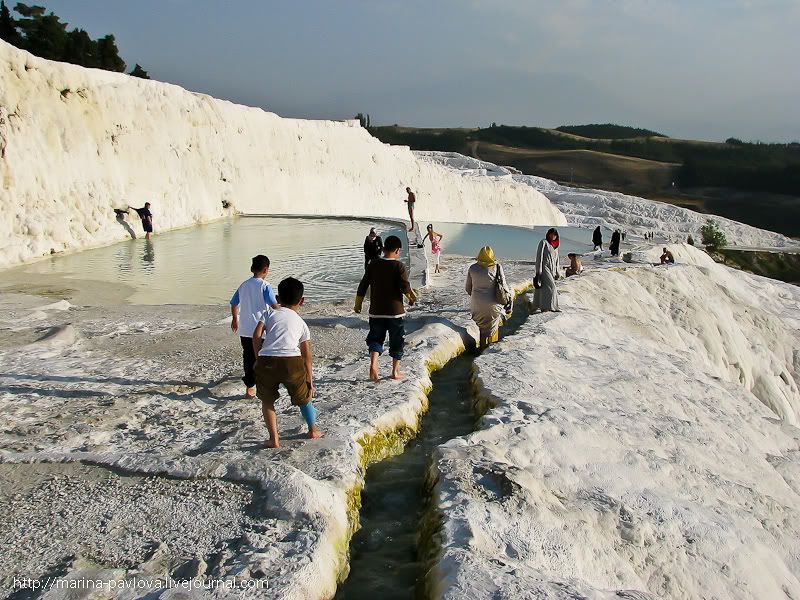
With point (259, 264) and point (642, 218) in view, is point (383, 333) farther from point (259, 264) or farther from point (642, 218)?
point (642, 218)

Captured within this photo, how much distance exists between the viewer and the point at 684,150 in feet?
348

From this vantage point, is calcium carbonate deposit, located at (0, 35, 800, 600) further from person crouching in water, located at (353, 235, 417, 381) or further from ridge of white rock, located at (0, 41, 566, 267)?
ridge of white rock, located at (0, 41, 566, 267)

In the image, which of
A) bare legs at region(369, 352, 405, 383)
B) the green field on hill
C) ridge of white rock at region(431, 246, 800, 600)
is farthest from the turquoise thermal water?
the green field on hill

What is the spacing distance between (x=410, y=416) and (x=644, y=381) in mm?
3084

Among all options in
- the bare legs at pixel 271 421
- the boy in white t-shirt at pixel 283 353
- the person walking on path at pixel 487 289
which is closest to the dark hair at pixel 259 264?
the boy in white t-shirt at pixel 283 353

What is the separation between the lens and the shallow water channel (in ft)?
11.0

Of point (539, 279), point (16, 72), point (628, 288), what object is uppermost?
point (16, 72)

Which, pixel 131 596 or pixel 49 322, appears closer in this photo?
pixel 131 596

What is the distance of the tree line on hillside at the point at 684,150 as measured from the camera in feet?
267

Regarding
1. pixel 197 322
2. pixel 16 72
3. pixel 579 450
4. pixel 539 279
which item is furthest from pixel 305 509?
pixel 16 72

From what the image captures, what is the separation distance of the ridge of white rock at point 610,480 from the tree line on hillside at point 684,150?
84143 millimetres

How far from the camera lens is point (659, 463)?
16.2ft

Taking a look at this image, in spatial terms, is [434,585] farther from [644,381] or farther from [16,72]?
[16,72]

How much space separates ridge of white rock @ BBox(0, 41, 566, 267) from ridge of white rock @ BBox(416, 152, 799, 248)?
15947 millimetres
